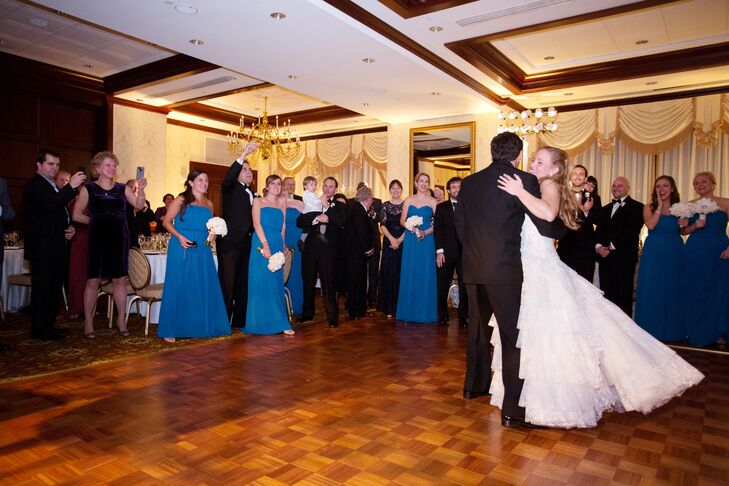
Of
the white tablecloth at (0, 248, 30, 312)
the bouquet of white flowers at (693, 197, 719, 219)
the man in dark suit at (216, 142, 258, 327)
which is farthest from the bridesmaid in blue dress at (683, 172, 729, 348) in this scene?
the white tablecloth at (0, 248, 30, 312)

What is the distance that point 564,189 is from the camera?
293 centimetres

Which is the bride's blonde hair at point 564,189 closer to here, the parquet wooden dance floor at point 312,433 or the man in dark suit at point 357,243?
the parquet wooden dance floor at point 312,433

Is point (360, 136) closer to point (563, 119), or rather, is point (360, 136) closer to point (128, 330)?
point (563, 119)

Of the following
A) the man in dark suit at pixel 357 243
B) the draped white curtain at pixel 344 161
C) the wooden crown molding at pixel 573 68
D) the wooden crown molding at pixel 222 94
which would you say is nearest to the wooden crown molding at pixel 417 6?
the wooden crown molding at pixel 573 68

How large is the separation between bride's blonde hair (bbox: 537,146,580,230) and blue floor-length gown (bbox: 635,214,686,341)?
10.6ft

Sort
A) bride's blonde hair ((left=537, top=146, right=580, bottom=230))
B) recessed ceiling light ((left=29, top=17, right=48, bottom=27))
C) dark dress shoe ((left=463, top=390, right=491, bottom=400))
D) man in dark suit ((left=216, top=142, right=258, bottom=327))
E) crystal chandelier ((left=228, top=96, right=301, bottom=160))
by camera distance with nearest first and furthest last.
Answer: bride's blonde hair ((left=537, top=146, right=580, bottom=230)), dark dress shoe ((left=463, top=390, right=491, bottom=400)), man in dark suit ((left=216, top=142, right=258, bottom=327)), recessed ceiling light ((left=29, top=17, right=48, bottom=27)), crystal chandelier ((left=228, top=96, right=301, bottom=160))

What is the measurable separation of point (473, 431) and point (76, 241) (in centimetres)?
553

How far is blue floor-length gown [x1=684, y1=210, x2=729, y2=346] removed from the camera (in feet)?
17.2

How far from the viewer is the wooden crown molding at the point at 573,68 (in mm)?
6430

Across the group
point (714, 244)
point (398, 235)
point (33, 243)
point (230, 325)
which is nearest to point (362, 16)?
point (398, 235)

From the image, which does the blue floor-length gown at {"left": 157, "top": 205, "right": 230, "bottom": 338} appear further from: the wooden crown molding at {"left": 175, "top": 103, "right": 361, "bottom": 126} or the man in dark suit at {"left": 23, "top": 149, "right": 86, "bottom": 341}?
the wooden crown molding at {"left": 175, "top": 103, "right": 361, "bottom": 126}

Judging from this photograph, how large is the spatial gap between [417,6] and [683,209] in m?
3.57

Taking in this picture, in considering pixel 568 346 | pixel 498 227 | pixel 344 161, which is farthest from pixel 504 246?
pixel 344 161

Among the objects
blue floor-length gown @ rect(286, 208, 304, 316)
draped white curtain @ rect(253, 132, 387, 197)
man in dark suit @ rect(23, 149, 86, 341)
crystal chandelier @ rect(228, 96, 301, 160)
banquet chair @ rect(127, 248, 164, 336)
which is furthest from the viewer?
draped white curtain @ rect(253, 132, 387, 197)
